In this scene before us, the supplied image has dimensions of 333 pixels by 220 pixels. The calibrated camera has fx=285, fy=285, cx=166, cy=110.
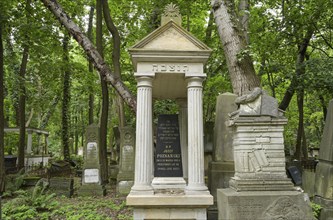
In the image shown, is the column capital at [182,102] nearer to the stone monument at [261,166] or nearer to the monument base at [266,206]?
the stone monument at [261,166]

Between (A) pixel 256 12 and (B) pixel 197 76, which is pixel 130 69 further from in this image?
(B) pixel 197 76

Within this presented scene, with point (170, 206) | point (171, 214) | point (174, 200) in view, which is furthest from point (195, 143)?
point (171, 214)

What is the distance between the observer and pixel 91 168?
1050 centimetres

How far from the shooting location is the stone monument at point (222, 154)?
24.8 ft

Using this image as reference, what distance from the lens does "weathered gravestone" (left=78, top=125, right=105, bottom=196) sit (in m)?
10.3

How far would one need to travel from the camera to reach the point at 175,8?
615 centimetres

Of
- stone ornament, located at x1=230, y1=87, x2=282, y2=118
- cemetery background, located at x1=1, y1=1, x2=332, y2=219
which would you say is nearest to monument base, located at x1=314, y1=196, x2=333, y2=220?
stone ornament, located at x1=230, y1=87, x2=282, y2=118

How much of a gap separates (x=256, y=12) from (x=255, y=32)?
3.37 ft

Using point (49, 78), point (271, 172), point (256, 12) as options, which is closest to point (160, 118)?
point (271, 172)

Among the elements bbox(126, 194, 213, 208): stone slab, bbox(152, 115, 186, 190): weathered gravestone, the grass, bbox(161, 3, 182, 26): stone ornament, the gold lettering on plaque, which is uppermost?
bbox(161, 3, 182, 26): stone ornament

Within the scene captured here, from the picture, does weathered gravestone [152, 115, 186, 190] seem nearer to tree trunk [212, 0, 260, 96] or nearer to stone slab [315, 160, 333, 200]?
tree trunk [212, 0, 260, 96]

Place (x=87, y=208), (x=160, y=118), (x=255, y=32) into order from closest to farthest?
1. (x=160, y=118)
2. (x=87, y=208)
3. (x=255, y=32)

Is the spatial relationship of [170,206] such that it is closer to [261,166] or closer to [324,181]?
[261,166]

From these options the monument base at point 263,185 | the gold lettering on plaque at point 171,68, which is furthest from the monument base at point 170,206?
the gold lettering on plaque at point 171,68
